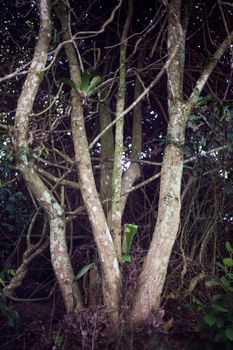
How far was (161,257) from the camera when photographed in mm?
3574

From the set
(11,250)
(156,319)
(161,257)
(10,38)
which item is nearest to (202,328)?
(156,319)

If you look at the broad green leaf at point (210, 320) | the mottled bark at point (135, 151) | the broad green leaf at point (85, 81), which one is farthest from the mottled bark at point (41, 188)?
the broad green leaf at point (210, 320)

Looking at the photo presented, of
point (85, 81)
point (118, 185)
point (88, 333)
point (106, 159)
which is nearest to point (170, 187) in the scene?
point (118, 185)

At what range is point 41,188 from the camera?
12.0ft

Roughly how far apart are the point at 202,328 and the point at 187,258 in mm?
817

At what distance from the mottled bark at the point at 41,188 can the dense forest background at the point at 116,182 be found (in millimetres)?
11

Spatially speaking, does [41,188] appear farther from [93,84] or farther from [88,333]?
[88,333]

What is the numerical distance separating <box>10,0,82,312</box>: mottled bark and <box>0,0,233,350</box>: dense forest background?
0.04ft

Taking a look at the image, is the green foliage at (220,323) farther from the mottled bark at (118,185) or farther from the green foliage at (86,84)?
the green foliage at (86,84)

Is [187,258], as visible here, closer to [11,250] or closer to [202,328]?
[202,328]

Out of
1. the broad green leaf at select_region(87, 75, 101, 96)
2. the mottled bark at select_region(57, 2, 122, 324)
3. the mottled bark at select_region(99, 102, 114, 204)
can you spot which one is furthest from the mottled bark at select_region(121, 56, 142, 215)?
the broad green leaf at select_region(87, 75, 101, 96)

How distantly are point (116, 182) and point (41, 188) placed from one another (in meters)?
0.62

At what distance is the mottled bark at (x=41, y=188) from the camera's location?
3623 millimetres

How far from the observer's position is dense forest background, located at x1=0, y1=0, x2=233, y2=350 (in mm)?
3576
